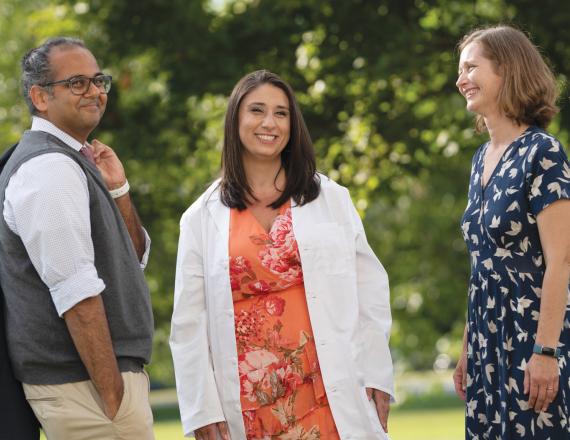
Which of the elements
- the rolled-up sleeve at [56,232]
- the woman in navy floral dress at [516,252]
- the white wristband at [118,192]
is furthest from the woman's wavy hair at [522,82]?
the rolled-up sleeve at [56,232]

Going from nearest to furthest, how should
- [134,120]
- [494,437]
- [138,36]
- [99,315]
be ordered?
[99,315] → [494,437] → [138,36] → [134,120]

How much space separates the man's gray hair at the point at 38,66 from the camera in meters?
4.02

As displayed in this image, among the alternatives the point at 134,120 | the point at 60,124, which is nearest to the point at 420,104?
the point at 134,120

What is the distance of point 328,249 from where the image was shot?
4484 mm

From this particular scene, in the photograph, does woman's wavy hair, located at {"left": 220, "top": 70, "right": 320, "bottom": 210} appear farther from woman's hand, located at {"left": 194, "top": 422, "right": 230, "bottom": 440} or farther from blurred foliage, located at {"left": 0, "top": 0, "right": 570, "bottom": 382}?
blurred foliage, located at {"left": 0, "top": 0, "right": 570, "bottom": 382}

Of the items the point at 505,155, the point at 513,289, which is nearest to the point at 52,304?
the point at 513,289

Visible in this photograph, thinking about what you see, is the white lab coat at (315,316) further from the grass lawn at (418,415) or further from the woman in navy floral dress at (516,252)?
the grass lawn at (418,415)

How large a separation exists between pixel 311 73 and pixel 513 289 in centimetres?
644

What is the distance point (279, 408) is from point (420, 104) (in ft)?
22.5

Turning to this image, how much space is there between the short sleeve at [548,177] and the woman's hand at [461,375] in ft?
2.51

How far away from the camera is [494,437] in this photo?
4.35 metres

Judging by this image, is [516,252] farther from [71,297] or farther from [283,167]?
[71,297]

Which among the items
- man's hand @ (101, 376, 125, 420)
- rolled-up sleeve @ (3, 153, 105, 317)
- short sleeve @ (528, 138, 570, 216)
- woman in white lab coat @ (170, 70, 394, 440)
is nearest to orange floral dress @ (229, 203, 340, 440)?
woman in white lab coat @ (170, 70, 394, 440)

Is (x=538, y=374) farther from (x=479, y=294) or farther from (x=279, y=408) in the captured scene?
(x=279, y=408)
